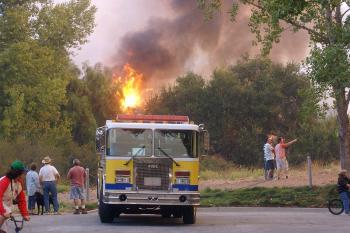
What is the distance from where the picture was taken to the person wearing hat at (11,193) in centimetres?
1243

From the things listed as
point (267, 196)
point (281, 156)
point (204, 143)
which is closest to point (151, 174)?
point (204, 143)

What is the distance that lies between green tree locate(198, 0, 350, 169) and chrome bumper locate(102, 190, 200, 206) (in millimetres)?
7306

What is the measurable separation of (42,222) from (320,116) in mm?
10661

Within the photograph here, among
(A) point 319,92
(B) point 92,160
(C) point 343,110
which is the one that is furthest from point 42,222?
(B) point 92,160

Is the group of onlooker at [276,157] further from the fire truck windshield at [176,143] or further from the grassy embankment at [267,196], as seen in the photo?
the fire truck windshield at [176,143]

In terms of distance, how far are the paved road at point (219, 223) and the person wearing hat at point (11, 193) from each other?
502cm

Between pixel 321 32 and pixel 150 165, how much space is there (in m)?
10.2

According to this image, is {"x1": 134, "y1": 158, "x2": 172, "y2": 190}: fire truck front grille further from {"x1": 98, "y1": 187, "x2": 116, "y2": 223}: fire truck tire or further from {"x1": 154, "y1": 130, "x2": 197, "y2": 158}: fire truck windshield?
{"x1": 98, "y1": 187, "x2": 116, "y2": 223}: fire truck tire

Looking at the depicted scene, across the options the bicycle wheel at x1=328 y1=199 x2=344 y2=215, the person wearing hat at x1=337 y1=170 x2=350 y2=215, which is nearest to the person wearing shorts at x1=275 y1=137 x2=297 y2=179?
the bicycle wheel at x1=328 y1=199 x2=344 y2=215

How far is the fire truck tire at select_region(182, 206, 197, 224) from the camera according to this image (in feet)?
65.6

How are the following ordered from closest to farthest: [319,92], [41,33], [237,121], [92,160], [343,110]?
1. [319,92]
2. [343,110]
3. [92,160]
4. [41,33]
5. [237,121]

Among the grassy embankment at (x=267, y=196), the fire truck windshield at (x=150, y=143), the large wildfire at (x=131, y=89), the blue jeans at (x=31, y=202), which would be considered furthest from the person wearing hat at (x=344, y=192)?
the large wildfire at (x=131, y=89)

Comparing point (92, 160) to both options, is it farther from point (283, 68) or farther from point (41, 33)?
point (283, 68)

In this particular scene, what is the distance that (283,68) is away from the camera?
60.3 meters
